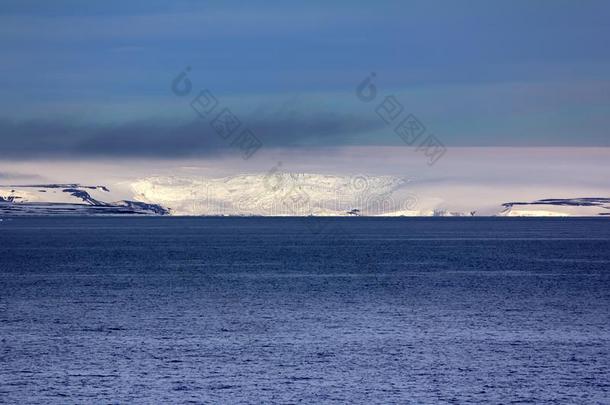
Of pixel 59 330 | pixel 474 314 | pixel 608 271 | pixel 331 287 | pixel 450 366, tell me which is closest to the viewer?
pixel 450 366

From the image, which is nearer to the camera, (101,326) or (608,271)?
(101,326)

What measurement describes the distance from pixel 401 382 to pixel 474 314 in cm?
2838

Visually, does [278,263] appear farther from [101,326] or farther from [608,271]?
[101,326]

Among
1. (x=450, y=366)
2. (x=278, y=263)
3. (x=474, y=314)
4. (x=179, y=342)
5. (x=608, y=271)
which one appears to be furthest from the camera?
(x=278, y=263)

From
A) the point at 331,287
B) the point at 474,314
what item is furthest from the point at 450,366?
the point at 331,287

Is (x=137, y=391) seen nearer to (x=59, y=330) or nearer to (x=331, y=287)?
(x=59, y=330)

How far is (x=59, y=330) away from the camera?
61.7 m

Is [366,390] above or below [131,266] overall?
below

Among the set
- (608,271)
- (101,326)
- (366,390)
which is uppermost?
(608,271)

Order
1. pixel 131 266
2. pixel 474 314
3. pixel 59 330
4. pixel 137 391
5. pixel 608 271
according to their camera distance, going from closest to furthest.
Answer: pixel 137 391 → pixel 59 330 → pixel 474 314 → pixel 608 271 → pixel 131 266

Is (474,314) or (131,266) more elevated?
(131,266)

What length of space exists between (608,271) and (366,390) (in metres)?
90.8

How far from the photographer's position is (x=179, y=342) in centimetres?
5656

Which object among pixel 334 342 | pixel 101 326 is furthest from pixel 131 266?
pixel 334 342
